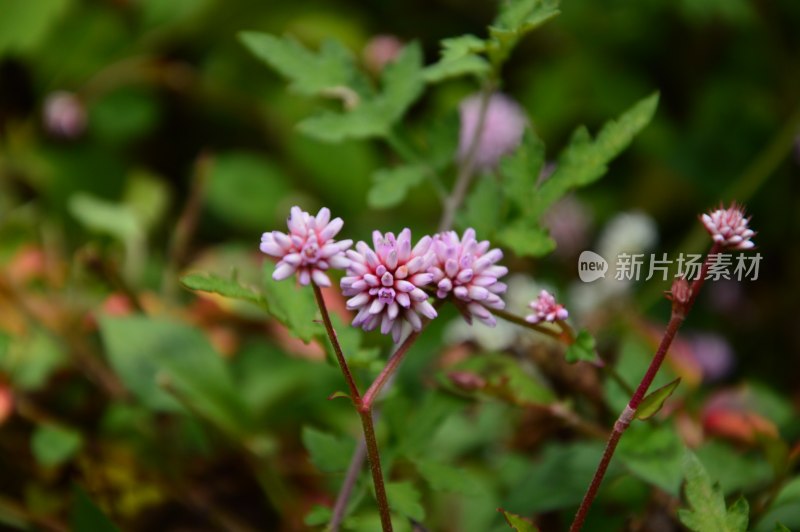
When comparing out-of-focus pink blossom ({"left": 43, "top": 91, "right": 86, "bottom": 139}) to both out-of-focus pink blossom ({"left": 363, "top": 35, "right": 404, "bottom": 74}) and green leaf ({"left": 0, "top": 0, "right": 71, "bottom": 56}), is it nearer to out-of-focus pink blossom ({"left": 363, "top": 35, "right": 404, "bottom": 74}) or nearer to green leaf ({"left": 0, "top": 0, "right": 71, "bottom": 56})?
green leaf ({"left": 0, "top": 0, "right": 71, "bottom": 56})

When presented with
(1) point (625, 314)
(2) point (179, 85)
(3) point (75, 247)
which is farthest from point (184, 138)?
(1) point (625, 314)

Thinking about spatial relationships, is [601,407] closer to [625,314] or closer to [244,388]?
[625,314]

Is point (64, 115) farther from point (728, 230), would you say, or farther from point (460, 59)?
point (728, 230)

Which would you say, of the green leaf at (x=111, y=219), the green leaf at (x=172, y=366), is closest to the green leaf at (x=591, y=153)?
the green leaf at (x=172, y=366)

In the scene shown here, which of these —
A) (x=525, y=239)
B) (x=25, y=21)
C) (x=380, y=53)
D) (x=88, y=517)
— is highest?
(x=380, y=53)

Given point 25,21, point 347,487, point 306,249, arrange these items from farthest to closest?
1. point 25,21
2. point 347,487
3. point 306,249

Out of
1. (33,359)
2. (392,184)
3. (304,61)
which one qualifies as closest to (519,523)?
(392,184)

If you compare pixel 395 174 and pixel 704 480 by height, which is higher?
pixel 395 174
